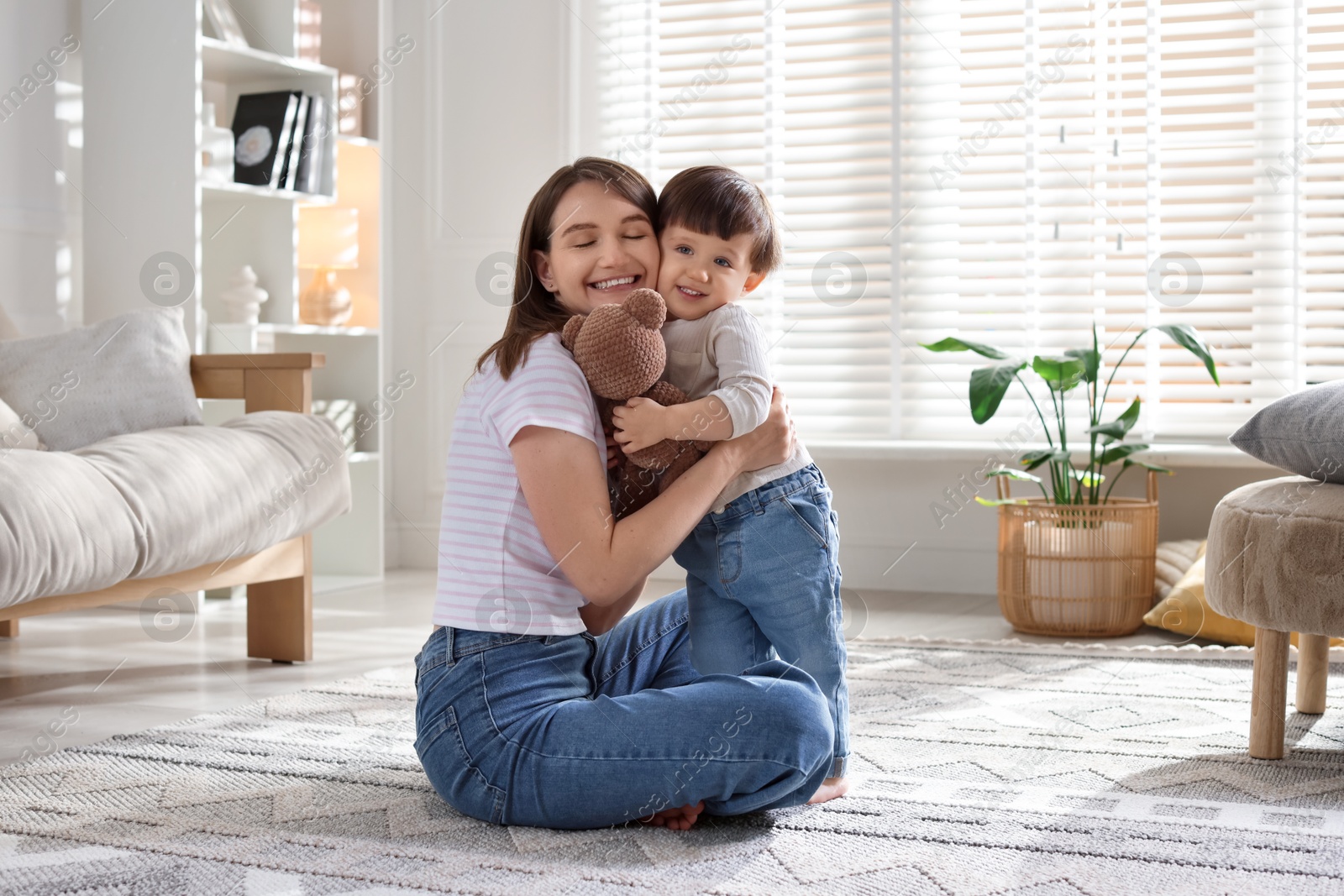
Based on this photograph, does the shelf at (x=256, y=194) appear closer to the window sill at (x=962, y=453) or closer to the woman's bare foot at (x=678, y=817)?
the window sill at (x=962, y=453)

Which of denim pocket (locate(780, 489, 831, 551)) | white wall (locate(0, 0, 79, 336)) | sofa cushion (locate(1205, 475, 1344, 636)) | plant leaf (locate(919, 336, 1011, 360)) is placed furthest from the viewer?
white wall (locate(0, 0, 79, 336))

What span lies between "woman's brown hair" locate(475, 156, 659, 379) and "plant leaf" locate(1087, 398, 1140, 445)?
5.31ft

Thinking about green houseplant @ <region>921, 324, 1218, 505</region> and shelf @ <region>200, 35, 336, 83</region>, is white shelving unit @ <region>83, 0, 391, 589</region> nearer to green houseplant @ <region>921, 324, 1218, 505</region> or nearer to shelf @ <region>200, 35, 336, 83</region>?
shelf @ <region>200, 35, 336, 83</region>

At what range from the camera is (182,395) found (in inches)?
92.9

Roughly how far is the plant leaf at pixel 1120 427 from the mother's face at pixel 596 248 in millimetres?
1649

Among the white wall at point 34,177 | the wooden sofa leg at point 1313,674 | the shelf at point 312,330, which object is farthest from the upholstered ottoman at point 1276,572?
the white wall at point 34,177

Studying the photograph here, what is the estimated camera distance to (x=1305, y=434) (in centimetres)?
158

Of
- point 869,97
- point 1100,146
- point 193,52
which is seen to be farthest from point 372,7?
point 1100,146

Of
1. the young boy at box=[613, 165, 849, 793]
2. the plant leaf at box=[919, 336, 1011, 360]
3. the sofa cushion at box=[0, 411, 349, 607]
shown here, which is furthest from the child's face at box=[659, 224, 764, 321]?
the plant leaf at box=[919, 336, 1011, 360]

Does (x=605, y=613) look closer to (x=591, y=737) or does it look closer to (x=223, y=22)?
(x=591, y=737)

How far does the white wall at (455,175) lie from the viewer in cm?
364

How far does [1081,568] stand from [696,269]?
1.62 metres

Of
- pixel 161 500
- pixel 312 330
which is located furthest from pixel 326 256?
pixel 161 500

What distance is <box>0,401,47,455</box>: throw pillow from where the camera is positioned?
7.16 ft
